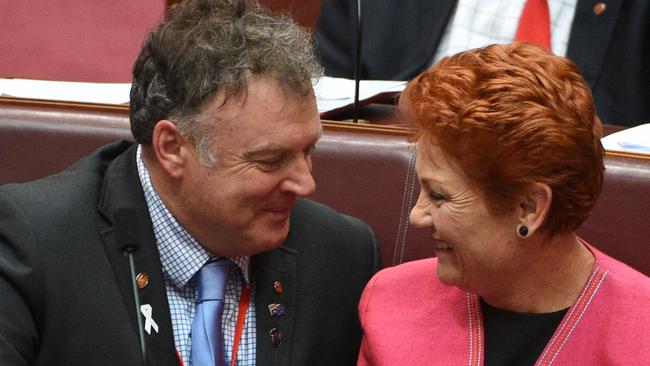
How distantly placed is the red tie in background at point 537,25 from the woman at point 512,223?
3.19 feet

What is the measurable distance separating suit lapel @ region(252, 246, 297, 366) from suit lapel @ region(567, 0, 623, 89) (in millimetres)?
957

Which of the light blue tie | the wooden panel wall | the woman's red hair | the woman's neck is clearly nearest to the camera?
the woman's red hair

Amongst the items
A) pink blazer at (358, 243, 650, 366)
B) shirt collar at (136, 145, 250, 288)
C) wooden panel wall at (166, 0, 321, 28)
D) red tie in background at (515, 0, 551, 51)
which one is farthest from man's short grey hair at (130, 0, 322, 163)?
red tie in background at (515, 0, 551, 51)

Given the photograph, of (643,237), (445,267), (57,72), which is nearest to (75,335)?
(445,267)

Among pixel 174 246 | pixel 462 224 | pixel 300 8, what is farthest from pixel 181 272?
pixel 300 8

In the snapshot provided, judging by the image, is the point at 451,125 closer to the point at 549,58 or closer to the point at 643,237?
the point at 549,58

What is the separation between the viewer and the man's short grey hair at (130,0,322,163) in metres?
1.57

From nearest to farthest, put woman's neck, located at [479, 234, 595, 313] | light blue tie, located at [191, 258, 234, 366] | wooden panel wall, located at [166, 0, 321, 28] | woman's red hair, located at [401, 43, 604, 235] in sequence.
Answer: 1. woman's red hair, located at [401, 43, 604, 235]
2. woman's neck, located at [479, 234, 595, 313]
3. light blue tie, located at [191, 258, 234, 366]
4. wooden panel wall, located at [166, 0, 321, 28]

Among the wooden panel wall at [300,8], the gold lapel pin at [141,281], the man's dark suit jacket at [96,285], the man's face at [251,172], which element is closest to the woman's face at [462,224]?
the man's face at [251,172]

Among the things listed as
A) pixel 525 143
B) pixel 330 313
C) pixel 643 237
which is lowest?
pixel 330 313

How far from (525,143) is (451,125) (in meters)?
0.10

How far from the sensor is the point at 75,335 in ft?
5.29

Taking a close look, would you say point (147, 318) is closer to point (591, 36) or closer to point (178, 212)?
point (178, 212)

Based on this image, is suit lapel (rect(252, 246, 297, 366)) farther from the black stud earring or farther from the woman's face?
the black stud earring
